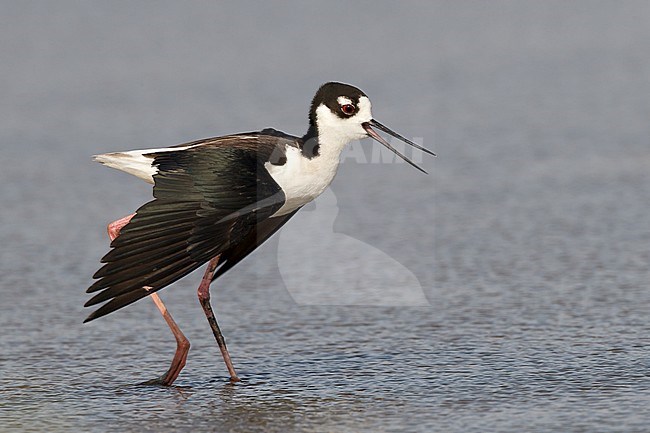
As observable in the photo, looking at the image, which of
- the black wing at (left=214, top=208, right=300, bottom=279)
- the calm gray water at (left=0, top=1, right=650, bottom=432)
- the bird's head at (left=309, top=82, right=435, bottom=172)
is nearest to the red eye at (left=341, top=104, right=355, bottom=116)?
the bird's head at (left=309, top=82, right=435, bottom=172)

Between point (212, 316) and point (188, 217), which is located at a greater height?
point (188, 217)

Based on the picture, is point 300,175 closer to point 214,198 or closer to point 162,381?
point 214,198

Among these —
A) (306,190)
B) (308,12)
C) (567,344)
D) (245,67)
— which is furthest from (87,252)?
(308,12)

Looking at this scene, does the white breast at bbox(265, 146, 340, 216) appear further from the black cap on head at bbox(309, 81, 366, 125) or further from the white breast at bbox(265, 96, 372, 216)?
the black cap on head at bbox(309, 81, 366, 125)

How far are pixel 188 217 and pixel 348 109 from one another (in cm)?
117

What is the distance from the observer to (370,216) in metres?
10.1

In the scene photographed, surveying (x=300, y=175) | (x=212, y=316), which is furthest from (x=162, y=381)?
(x=300, y=175)

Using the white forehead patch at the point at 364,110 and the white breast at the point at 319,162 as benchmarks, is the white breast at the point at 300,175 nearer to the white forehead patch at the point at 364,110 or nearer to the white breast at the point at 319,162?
the white breast at the point at 319,162

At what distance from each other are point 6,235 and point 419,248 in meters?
2.79

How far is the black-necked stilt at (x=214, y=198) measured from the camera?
6.27 meters

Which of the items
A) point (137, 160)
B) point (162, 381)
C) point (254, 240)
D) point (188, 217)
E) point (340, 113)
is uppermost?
point (340, 113)

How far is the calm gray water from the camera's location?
6469mm

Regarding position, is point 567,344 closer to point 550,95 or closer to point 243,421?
point 243,421

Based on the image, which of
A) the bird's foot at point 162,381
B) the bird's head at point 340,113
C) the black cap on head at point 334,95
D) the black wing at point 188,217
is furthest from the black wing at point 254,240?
the bird's foot at point 162,381
